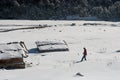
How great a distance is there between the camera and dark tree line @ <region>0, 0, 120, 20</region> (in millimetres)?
86875

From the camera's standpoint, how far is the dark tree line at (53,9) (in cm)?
8688

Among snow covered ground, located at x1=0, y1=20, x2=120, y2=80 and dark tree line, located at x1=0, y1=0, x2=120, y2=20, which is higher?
snow covered ground, located at x1=0, y1=20, x2=120, y2=80

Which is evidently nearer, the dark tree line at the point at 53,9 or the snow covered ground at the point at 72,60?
the snow covered ground at the point at 72,60

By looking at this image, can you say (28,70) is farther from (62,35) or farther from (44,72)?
(62,35)

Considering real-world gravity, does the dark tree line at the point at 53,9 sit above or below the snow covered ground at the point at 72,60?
below

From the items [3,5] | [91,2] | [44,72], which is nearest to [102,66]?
[44,72]

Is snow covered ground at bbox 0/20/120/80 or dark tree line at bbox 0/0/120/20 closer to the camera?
snow covered ground at bbox 0/20/120/80

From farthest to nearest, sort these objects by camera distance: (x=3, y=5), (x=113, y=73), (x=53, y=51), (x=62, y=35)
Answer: (x=3, y=5) < (x=62, y=35) < (x=53, y=51) < (x=113, y=73)

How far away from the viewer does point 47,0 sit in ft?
306

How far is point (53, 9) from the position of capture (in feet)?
304

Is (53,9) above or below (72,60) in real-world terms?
below

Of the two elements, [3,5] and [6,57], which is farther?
[3,5]

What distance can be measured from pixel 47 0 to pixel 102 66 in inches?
2761

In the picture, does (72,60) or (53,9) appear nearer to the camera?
(72,60)
